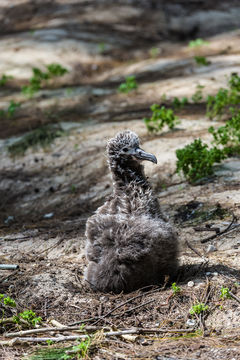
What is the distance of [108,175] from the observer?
8.41m

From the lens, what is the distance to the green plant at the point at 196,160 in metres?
7.29

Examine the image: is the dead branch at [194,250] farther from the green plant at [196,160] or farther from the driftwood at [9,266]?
the driftwood at [9,266]

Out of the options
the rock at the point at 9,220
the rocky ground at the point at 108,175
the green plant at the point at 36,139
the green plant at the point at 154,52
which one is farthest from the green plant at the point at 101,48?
the rock at the point at 9,220

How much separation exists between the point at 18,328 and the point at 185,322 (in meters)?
1.54

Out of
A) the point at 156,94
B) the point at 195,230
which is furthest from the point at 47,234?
the point at 156,94

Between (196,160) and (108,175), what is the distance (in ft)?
5.62

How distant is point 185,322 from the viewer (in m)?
4.55

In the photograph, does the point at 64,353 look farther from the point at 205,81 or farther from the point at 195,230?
the point at 205,81

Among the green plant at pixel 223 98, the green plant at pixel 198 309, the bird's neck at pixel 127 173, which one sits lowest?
the green plant at pixel 198 309

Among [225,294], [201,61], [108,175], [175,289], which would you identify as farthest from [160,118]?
[225,294]

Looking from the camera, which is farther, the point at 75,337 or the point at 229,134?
the point at 229,134

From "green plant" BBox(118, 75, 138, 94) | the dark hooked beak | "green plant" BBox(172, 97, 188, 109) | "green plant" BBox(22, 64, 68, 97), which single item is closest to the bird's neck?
the dark hooked beak

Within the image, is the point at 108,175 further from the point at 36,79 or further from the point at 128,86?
the point at 36,79

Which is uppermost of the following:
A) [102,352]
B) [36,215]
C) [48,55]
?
[48,55]
